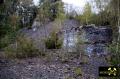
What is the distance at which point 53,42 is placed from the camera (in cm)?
1141

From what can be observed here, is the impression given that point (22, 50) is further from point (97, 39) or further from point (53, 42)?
point (97, 39)

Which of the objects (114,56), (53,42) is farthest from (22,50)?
(114,56)

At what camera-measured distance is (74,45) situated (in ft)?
34.4

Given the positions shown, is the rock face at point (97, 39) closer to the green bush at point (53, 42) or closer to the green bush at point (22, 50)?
the green bush at point (53, 42)

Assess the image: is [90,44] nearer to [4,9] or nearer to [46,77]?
[4,9]

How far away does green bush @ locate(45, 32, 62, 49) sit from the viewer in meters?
11.2

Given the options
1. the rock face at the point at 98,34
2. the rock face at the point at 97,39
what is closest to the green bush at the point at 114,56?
the rock face at the point at 97,39

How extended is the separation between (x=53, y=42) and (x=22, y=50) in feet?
5.32

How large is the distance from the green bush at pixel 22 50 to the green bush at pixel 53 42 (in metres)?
1.12

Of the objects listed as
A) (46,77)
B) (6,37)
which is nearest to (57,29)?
(6,37)

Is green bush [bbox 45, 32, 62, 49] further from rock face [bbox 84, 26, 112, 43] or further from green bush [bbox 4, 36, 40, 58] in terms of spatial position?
rock face [bbox 84, 26, 112, 43]

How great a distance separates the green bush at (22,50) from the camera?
10141mm

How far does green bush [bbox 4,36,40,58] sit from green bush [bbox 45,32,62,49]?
1.12 m

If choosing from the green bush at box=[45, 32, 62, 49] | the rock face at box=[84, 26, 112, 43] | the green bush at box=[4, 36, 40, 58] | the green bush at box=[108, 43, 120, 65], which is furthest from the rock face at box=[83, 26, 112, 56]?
the green bush at box=[4, 36, 40, 58]
